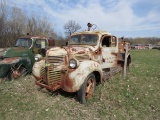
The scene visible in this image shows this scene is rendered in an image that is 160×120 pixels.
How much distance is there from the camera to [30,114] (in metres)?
4.47

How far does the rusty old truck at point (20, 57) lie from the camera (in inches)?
290

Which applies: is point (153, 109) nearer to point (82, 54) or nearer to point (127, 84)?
point (127, 84)

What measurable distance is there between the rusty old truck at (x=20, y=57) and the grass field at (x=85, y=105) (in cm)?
84

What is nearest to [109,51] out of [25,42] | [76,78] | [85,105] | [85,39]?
[85,39]

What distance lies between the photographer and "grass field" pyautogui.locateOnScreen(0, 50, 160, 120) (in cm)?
444

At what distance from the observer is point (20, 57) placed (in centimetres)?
796

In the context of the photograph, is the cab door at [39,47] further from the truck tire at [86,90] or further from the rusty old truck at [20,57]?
the truck tire at [86,90]

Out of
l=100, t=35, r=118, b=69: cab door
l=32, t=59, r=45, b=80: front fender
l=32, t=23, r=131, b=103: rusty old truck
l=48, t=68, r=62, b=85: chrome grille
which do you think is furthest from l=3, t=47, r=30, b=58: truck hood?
l=100, t=35, r=118, b=69: cab door

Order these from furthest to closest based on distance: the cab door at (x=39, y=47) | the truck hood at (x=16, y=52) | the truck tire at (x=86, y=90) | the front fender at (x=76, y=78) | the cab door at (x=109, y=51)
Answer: the cab door at (x=39, y=47)
the truck hood at (x=16, y=52)
the cab door at (x=109, y=51)
the truck tire at (x=86, y=90)
the front fender at (x=76, y=78)

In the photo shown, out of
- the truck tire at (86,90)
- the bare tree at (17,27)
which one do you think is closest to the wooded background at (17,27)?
the bare tree at (17,27)

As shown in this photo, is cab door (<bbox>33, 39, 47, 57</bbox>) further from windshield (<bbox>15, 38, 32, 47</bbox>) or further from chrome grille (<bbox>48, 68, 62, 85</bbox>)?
chrome grille (<bbox>48, 68, 62, 85</bbox>)

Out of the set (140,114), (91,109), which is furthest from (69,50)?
(140,114)

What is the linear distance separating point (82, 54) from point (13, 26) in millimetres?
17407

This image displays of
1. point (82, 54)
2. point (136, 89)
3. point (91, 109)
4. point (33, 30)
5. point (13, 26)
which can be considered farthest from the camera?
point (33, 30)
